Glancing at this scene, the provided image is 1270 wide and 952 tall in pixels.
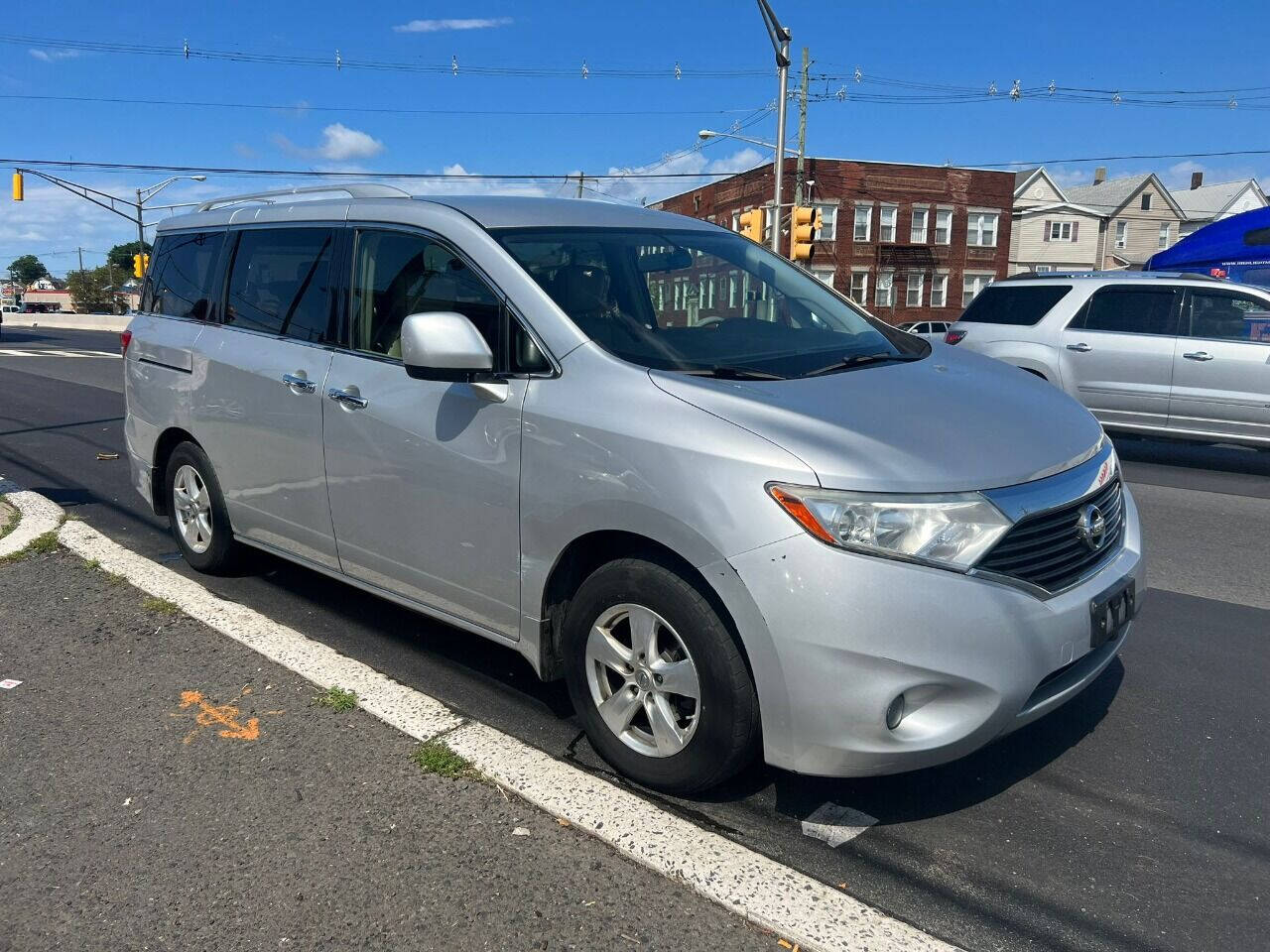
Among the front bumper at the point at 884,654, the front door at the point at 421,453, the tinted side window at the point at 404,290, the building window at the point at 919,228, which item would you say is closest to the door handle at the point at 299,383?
the front door at the point at 421,453

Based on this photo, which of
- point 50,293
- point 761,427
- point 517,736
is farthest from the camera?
point 50,293

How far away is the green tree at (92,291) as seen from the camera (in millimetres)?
90875

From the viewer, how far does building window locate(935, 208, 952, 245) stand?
4831cm

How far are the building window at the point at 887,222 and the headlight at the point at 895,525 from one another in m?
47.5

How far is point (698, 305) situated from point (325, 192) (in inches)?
75.2

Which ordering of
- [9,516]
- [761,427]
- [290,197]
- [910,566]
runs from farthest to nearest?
1. [9,516]
2. [290,197]
3. [761,427]
4. [910,566]

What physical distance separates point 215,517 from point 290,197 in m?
1.62

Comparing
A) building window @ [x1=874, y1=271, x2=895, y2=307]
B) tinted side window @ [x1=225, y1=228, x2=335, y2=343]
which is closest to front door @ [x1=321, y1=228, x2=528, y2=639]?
tinted side window @ [x1=225, y1=228, x2=335, y2=343]

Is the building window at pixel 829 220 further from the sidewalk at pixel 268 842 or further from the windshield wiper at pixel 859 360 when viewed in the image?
the sidewalk at pixel 268 842

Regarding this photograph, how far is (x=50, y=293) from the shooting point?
128 meters

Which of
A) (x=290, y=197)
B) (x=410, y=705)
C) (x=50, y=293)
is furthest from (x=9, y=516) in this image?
(x=50, y=293)

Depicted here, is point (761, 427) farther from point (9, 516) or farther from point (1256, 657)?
point (9, 516)

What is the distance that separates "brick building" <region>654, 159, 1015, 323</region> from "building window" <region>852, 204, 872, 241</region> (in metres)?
0.05

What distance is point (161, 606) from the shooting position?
16.3 ft
